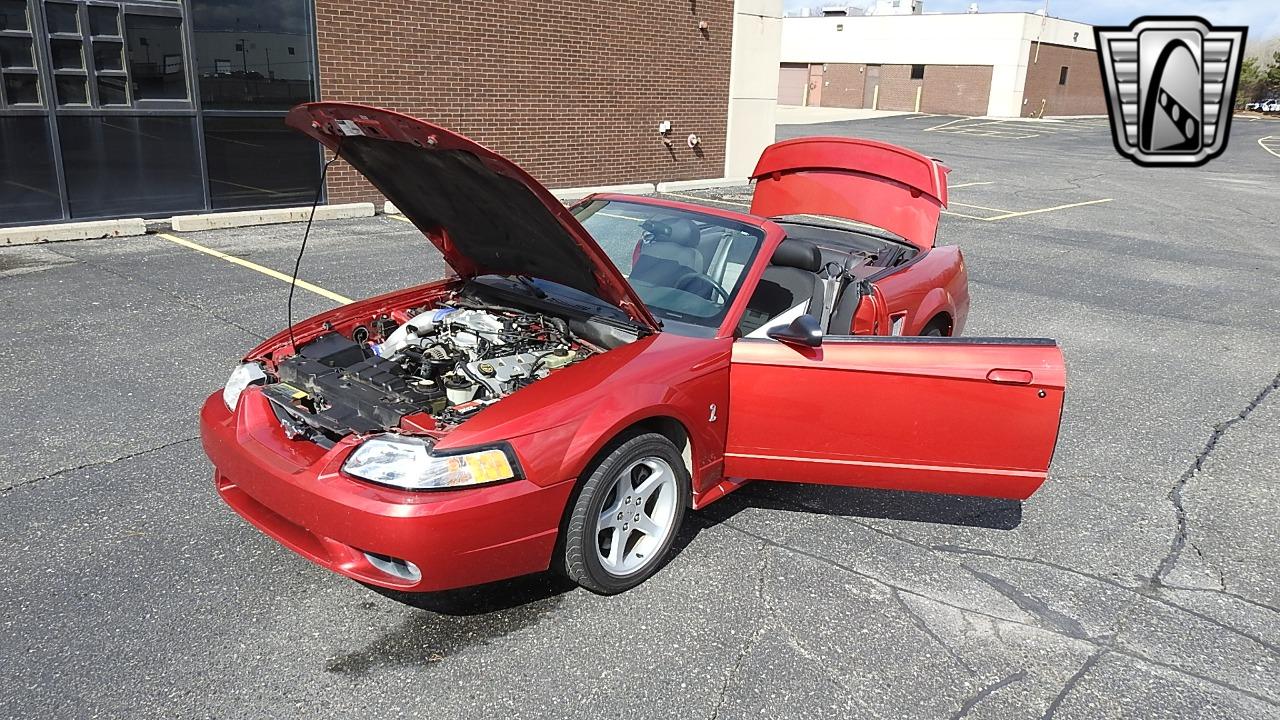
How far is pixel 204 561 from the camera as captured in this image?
11.9ft

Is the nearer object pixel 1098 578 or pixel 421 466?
pixel 421 466

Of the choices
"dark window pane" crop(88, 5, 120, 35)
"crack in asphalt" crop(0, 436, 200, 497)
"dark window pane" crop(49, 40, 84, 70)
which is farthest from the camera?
"dark window pane" crop(88, 5, 120, 35)

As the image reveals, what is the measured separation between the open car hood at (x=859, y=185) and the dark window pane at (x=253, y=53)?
7.93 metres

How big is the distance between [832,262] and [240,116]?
9194 mm

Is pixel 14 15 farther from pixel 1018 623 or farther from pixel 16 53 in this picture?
pixel 1018 623

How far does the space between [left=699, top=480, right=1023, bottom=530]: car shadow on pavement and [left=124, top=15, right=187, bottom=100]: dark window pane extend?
32.0ft

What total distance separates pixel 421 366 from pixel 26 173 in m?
8.82

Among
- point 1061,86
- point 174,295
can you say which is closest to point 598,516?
point 174,295

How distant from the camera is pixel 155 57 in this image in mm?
10625

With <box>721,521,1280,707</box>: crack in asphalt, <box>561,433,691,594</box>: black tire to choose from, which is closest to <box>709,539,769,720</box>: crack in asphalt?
<box>721,521,1280,707</box>: crack in asphalt

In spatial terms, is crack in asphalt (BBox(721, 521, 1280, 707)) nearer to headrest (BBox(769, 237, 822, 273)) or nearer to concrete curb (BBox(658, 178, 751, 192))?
headrest (BBox(769, 237, 822, 273))

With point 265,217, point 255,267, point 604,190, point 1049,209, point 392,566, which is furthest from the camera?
point 1049,209

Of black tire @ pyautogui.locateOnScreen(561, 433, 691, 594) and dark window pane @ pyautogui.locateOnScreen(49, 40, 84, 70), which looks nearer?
black tire @ pyautogui.locateOnScreen(561, 433, 691, 594)

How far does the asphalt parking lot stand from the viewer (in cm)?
299
